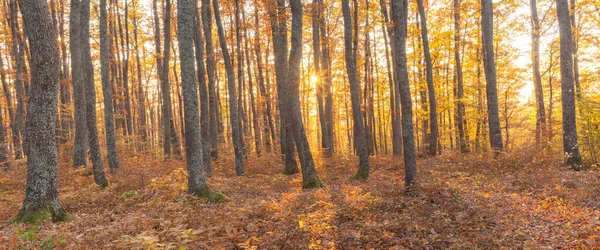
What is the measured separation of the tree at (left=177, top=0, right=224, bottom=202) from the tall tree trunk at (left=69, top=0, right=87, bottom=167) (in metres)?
6.95

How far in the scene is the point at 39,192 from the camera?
26.2ft

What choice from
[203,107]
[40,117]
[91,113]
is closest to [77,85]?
[91,113]

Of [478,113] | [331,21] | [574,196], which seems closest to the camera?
[574,196]

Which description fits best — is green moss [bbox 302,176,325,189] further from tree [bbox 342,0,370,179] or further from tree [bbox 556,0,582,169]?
tree [bbox 556,0,582,169]

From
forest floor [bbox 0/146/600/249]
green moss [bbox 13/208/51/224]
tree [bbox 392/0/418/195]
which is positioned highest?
tree [bbox 392/0/418/195]

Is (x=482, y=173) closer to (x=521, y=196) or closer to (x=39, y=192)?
(x=521, y=196)

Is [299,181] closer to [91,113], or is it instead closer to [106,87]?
[91,113]

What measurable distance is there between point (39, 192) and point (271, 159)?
11.7 m

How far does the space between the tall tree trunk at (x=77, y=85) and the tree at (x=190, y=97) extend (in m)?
6.95

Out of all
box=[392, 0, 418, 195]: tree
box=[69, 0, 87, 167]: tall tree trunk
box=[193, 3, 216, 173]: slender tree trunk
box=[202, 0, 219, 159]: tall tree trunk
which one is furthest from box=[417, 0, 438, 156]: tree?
box=[69, 0, 87, 167]: tall tree trunk

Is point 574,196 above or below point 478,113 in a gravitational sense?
below

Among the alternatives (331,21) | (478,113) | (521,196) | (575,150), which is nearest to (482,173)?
(575,150)

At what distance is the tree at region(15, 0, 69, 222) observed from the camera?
25.8 ft

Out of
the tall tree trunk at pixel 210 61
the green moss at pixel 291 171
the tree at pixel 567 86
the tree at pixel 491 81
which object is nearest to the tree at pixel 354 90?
the green moss at pixel 291 171
